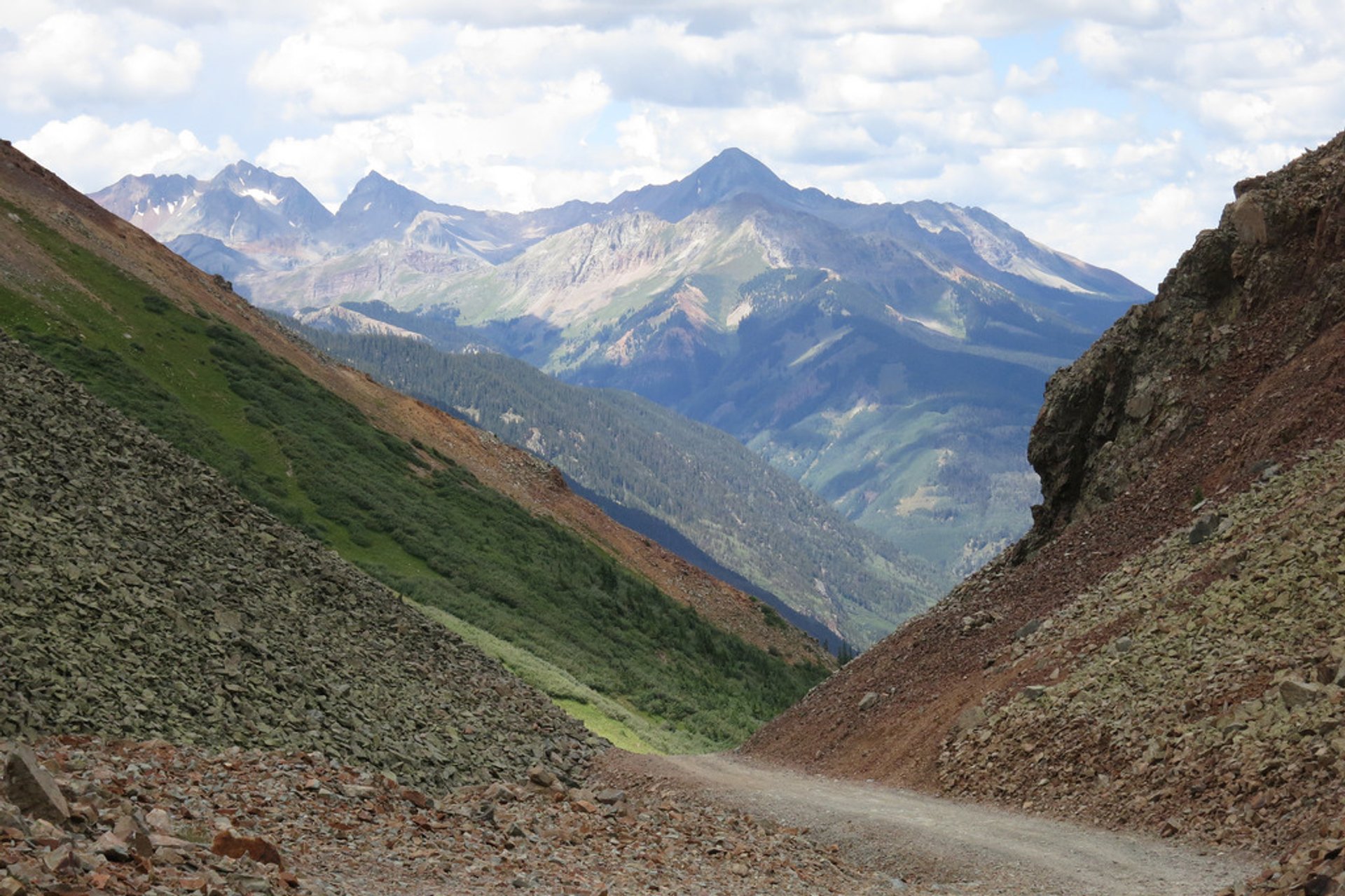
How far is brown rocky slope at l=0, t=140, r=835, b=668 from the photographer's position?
75.9 m

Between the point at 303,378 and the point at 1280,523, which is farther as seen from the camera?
the point at 303,378

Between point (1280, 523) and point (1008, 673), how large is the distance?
6736 millimetres

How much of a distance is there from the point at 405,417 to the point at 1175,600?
6219 cm

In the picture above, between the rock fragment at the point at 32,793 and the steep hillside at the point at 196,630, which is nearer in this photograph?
the rock fragment at the point at 32,793

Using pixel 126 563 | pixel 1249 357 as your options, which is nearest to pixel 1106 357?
pixel 1249 357

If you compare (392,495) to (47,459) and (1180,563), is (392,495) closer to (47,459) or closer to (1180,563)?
(47,459)

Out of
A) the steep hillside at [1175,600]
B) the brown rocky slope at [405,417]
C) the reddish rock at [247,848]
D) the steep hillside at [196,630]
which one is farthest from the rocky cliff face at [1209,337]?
the brown rocky slope at [405,417]

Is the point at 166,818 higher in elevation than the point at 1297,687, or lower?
lower

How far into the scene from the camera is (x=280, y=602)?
2794 centimetres

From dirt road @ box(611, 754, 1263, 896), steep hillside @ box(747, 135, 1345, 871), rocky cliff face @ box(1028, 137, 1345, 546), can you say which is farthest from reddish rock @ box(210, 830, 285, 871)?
rocky cliff face @ box(1028, 137, 1345, 546)

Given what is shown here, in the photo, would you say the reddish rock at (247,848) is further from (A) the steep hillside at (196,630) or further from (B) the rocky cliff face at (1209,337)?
(B) the rocky cliff face at (1209,337)

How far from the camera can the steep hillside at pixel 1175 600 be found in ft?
69.3

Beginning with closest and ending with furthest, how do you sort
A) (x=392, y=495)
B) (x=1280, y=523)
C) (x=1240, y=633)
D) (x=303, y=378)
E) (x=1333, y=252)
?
(x=1240, y=633)
(x=1280, y=523)
(x=1333, y=252)
(x=392, y=495)
(x=303, y=378)

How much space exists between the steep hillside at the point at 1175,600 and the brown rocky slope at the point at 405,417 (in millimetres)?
38606
